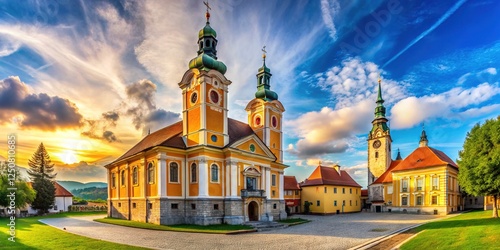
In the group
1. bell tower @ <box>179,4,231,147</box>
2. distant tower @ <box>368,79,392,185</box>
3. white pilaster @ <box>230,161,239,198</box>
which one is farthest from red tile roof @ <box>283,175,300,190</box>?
bell tower @ <box>179,4,231,147</box>

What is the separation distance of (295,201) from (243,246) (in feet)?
109

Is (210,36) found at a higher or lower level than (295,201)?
higher

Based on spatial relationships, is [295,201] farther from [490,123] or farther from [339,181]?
[490,123]

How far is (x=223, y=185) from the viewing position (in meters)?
26.9

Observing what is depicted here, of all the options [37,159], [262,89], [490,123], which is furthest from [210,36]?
[37,159]

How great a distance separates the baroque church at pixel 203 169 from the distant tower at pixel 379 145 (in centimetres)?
3428

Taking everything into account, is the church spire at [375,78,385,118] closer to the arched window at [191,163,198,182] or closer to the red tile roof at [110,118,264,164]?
the red tile roof at [110,118,264,164]

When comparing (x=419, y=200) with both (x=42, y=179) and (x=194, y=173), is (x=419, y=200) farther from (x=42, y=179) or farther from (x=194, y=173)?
(x=42, y=179)

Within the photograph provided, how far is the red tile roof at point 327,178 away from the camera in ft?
149

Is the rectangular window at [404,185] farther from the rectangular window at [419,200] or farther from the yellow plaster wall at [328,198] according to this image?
the yellow plaster wall at [328,198]

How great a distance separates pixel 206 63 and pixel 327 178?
97.7ft

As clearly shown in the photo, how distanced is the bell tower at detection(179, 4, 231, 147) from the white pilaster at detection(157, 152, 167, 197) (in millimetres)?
3076

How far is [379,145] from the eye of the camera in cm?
5828

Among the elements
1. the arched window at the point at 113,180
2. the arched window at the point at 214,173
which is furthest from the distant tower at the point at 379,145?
the arched window at the point at 113,180
